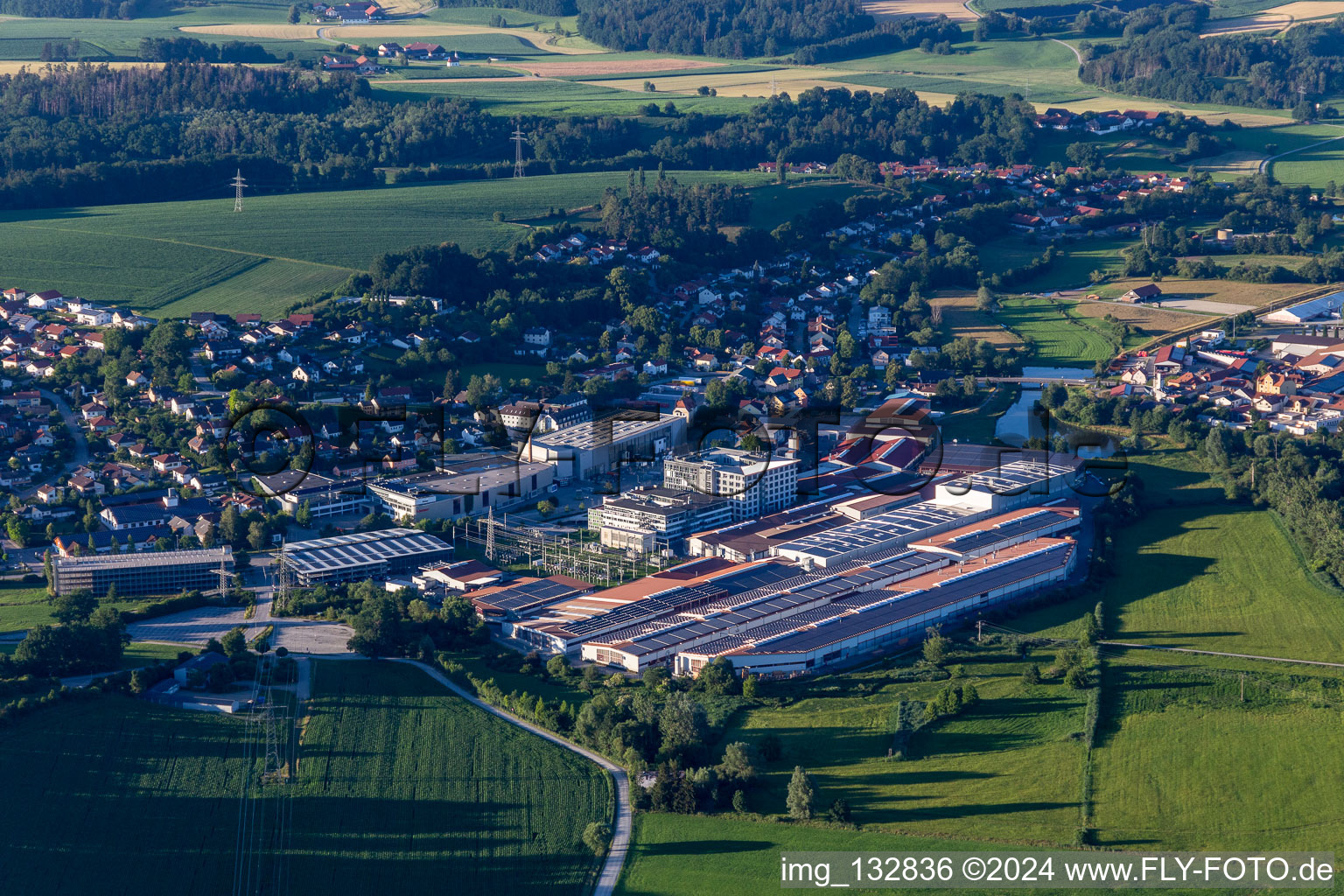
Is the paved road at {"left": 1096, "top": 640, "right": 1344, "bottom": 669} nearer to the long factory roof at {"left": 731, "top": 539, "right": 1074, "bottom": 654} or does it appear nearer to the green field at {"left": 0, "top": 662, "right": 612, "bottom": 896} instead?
the long factory roof at {"left": 731, "top": 539, "right": 1074, "bottom": 654}

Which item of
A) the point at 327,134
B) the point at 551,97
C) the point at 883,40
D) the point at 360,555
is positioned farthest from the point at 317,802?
the point at 883,40

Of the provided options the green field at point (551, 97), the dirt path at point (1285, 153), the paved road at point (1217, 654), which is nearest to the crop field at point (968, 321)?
the paved road at point (1217, 654)

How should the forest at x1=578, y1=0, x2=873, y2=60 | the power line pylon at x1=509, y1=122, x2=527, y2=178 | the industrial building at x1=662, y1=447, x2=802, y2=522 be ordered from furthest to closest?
the forest at x1=578, y1=0, x2=873, y2=60
the power line pylon at x1=509, y1=122, x2=527, y2=178
the industrial building at x1=662, y1=447, x2=802, y2=522

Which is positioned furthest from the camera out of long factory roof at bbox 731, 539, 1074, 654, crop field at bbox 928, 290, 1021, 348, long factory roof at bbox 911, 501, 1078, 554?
crop field at bbox 928, 290, 1021, 348

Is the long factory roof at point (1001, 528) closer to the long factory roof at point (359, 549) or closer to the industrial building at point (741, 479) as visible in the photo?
the industrial building at point (741, 479)

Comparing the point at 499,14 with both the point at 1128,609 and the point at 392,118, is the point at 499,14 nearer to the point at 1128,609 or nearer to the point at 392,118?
the point at 392,118

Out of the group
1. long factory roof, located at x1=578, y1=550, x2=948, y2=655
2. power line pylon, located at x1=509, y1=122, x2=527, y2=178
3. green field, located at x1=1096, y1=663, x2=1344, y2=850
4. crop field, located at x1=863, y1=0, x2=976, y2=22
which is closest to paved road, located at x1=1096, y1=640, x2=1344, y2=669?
green field, located at x1=1096, y1=663, x2=1344, y2=850

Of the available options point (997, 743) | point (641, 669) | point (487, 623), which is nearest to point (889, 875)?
point (997, 743)
